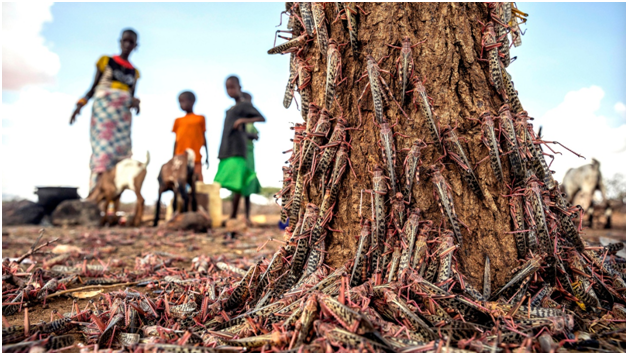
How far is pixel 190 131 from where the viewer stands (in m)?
10.4

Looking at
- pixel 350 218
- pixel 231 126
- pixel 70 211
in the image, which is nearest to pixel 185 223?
pixel 231 126

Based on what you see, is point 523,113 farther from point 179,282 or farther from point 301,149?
point 179,282

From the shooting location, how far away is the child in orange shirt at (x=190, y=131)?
10.4 metres

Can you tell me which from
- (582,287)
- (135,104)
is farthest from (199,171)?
(582,287)

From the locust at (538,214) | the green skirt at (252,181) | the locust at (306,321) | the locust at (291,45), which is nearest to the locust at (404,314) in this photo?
the locust at (306,321)

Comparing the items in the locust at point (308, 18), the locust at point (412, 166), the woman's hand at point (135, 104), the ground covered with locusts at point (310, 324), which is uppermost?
the woman's hand at point (135, 104)

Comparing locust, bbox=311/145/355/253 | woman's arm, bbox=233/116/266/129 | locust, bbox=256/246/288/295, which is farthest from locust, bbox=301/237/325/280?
woman's arm, bbox=233/116/266/129

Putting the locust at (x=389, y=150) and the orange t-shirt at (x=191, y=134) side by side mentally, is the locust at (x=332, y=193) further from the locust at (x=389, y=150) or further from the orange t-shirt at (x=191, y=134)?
the orange t-shirt at (x=191, y=134)

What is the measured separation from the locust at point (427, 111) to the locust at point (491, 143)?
25 centimetres

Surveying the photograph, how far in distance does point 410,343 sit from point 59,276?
9.68 ft

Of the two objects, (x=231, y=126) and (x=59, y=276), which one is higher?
(x=231, y=126)

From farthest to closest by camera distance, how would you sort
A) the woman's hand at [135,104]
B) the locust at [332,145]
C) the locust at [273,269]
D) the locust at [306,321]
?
the woman's hand at [135,104]
the locust at [273,269]
the locust at [332,145]
the locust at [306,321]

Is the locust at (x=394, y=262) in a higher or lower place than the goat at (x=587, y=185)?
lower

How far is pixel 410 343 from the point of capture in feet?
5.40
